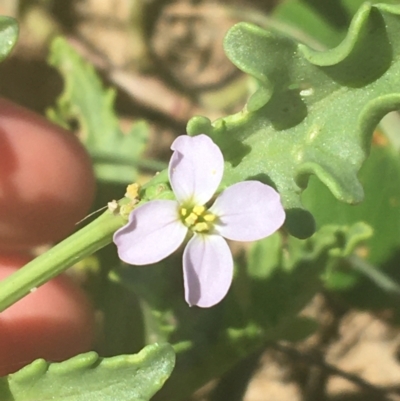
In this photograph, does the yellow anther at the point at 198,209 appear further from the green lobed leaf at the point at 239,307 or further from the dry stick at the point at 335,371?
the dry stick at the point at 335,371

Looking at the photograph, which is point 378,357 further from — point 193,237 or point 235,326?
point 193,237

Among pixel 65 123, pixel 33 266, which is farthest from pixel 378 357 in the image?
pixel 33 266

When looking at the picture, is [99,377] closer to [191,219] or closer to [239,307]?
[191,219]

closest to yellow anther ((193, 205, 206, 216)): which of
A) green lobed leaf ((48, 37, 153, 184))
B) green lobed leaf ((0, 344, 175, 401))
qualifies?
green lobed leaf ((0, 344, 175, 401))

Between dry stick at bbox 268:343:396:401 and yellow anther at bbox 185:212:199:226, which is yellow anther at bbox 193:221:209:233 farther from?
dry stick at bbox 268:343:396:401

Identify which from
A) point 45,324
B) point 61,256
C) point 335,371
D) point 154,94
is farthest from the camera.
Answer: point 154,94

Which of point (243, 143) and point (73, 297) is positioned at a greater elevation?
point (243, 143)

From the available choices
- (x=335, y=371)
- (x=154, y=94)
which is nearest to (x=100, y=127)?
(x=154, y=94)
